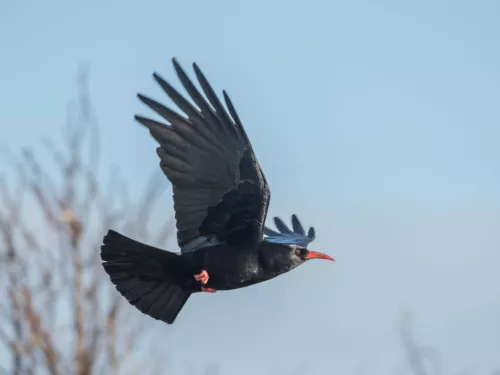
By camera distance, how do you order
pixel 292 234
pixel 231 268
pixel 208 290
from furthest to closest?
1. pixel 292 234
2. pixel 208 290
3. pixel 231 268

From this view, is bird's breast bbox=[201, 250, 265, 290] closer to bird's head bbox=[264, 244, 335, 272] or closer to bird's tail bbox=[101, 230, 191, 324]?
bird's head bbox=[264, 244, 335, 272]

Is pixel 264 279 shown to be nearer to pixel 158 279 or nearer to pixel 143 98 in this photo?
pixel 158 279

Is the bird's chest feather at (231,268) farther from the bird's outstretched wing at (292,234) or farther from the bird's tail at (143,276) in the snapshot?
the bird's outstretched wing at (292,234)

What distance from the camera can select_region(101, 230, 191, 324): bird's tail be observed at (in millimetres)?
10023

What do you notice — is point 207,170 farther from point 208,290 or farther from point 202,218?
point 208,290

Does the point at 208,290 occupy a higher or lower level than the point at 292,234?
lower

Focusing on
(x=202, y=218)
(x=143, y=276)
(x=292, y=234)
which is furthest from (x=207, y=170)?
(x=292, y=234)

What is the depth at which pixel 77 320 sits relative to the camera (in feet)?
36.6

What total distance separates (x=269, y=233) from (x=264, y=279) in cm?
212

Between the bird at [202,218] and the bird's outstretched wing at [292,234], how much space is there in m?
0.83

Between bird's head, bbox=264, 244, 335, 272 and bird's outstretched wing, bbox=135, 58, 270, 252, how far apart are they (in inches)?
6.2

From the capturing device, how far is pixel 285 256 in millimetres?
10258

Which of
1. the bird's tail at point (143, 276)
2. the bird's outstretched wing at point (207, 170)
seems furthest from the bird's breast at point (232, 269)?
the bird's tail at point (143, 276)

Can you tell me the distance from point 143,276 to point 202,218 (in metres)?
0.60
